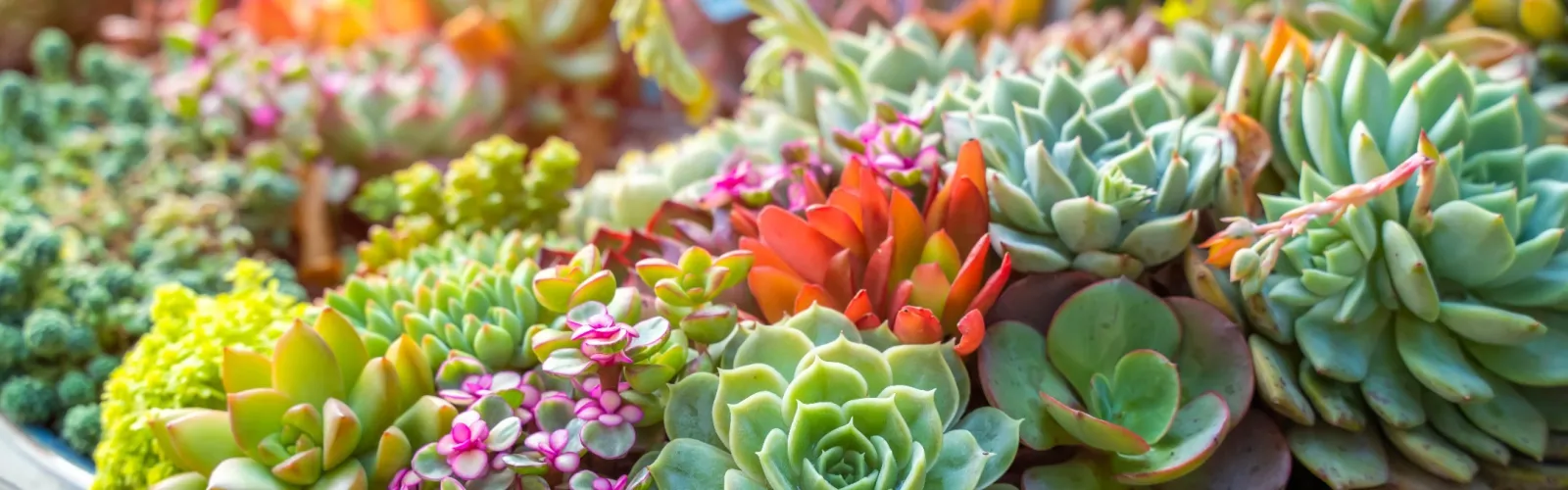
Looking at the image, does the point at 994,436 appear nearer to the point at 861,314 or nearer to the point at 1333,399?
the point at 861,314

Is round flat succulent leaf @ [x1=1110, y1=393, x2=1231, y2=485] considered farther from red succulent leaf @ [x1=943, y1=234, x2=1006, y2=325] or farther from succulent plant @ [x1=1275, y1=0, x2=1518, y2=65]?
succulent plant @ [x1=1275, y1=0, x2=1518, y2=65]

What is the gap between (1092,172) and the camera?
2.01ft

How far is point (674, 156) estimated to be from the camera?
33.7 inches

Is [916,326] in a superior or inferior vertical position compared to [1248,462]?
superior

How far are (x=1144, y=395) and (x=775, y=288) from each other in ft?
0.71

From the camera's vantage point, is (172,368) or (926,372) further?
(172,368)

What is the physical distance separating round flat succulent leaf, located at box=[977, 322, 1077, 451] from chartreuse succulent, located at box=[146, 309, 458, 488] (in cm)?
30

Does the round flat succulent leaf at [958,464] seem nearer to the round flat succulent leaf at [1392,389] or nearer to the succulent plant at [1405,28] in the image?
the round flat succulent leaf at [1392,389]

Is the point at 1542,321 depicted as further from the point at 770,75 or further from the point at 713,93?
the point at 713,93

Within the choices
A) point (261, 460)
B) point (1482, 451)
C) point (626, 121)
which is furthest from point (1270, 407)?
point (626, 121)

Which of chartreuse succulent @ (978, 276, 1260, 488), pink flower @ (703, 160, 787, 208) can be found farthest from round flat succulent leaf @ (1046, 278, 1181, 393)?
pink flower @ (703, 160, 787, 208)

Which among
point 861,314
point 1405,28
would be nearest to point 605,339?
point 861,314

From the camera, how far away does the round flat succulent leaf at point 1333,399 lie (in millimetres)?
582

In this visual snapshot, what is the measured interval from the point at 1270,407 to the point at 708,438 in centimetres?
35
